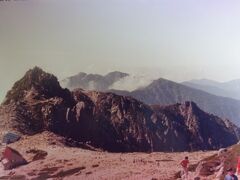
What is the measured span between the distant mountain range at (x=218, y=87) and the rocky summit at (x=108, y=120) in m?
0.48

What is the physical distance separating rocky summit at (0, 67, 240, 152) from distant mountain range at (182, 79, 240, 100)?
477 mm

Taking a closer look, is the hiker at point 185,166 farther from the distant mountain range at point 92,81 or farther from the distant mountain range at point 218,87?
the distant mountain range at point 92,81

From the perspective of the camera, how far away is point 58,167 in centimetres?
1711

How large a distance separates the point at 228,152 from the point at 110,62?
367cm

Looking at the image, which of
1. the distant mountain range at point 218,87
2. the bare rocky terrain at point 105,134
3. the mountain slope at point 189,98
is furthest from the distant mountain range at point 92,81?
the distant mountain range at point 218,87

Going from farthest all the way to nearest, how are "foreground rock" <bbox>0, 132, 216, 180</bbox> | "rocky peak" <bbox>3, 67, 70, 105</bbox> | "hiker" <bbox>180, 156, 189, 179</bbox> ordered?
"rocky peak" <bbox>3, 67, 70, 105</bbox> < "foreground rock" <bbox>0, 132, 216, 180</bbox> < "hiker" <bbox>180, 156, 189, 179</bbox>

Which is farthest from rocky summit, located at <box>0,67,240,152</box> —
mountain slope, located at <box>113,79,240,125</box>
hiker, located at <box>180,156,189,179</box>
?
hiker, located at <box>180,156,189,179</box>

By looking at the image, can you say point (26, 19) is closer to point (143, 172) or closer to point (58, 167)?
point (58, 167)

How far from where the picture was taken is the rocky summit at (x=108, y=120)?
1683cm

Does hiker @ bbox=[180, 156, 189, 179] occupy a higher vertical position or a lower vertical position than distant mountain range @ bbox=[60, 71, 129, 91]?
lower

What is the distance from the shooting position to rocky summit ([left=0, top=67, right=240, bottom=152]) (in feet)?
55.2

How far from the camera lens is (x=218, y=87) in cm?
1738

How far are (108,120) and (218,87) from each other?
2793mm

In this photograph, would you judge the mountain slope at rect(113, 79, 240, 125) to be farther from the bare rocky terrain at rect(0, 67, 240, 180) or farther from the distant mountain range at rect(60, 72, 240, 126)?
the bare rocky terrain at rect(0, 67, 240, 180)
